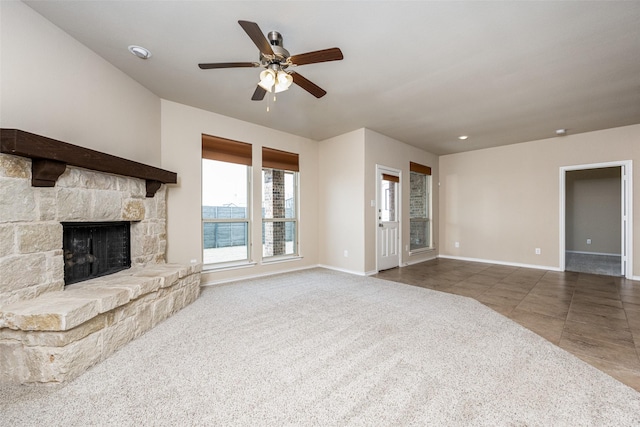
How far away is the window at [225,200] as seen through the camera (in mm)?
4105

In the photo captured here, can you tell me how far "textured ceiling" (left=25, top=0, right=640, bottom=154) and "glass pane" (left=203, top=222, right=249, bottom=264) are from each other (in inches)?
70.5

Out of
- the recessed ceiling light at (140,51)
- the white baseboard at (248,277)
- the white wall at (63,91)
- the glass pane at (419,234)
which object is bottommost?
the white baseboard at (248,277)

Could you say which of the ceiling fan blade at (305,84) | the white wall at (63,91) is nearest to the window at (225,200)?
the white wall at (63,91)

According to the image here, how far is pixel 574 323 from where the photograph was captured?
2.62 metres

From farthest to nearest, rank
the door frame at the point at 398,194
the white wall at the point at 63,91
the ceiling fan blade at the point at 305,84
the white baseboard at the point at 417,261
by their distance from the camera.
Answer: the white baseboard at the point at 417,261, the door frame at the point at 398,194, the ceiling fan blade at the point at 305,84, the white wall at the point at 63,91

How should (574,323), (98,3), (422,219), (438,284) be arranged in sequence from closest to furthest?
(98,3), (574,323), (438,284), (422,219)

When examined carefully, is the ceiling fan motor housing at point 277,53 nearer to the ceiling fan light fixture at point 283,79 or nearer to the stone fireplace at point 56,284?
the ceiling fan light fixture at point 283,79

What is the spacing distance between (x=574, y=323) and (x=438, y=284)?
5.35ft

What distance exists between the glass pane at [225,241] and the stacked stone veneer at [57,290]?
4.38 feet

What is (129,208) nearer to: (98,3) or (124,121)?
(124,121)

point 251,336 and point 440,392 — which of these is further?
point 251,336

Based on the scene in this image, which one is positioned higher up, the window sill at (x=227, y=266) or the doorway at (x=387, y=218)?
the doorway at (x=387, y=218)

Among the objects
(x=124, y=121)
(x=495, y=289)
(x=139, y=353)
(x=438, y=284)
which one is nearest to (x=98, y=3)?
(x=124, y=121)

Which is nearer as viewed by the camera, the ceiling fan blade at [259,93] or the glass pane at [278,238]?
the ceiling fan blade at [259,93]
